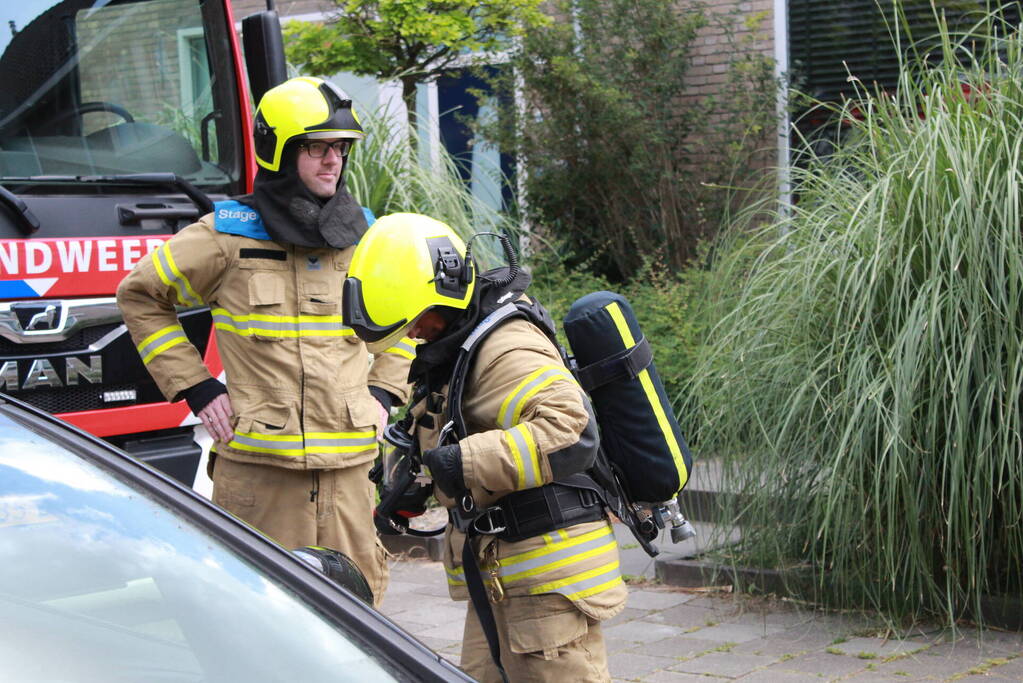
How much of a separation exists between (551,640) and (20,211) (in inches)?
97.2

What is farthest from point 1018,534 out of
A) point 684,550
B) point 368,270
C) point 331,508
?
point 368,270

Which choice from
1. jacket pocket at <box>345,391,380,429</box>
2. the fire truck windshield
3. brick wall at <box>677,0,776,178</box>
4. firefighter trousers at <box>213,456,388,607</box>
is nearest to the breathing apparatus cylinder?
jacket pocket at <box>345,391,380,429</box>

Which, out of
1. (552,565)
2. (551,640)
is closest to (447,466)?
(552,565)

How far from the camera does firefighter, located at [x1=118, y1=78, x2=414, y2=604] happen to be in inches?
150

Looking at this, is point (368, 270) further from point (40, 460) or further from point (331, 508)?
point (331, 508)

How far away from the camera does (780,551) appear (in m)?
5.00

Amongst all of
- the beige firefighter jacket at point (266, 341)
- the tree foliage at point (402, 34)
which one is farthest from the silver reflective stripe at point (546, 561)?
the tree foliage at point (402, 34)

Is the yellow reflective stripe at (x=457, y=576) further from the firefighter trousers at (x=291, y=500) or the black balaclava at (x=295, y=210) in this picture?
the black balaclava at (x=295, y=210)

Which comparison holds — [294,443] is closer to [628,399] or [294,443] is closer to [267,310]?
[267,310]

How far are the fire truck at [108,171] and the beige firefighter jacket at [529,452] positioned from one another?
1.82 meters

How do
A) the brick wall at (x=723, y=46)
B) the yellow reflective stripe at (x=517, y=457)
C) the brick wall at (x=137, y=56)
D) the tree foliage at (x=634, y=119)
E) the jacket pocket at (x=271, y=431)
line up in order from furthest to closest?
the brick wall at (x=723, y=46) < the tree foliage at (x=634, y=119) < the brick wall at (x=137, y=56) < the jacket pocket at (x=271, y=431) < the yellow reflective stripe at (x=517, y=457)

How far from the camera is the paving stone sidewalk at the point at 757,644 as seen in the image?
4.40m

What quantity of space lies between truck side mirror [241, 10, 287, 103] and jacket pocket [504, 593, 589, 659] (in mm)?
2841

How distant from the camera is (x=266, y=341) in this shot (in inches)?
151
